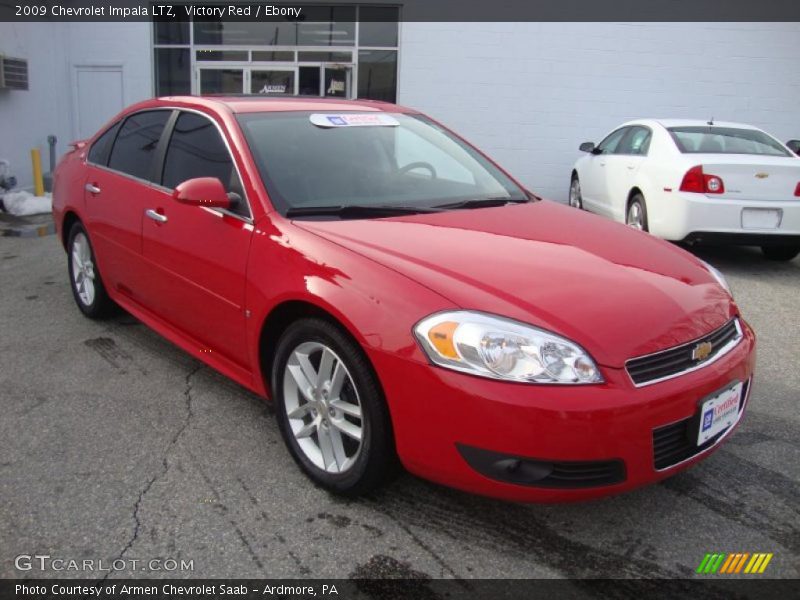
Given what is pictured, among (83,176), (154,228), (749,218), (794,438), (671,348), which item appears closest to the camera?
(671,348)

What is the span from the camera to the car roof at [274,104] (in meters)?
3.64

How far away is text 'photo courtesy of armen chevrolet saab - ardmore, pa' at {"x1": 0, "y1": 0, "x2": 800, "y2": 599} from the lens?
2.30 m

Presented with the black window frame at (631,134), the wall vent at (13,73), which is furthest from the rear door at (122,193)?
the wall vent at (13,73)

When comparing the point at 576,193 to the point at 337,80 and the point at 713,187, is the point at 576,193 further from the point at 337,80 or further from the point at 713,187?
the point at 337,80

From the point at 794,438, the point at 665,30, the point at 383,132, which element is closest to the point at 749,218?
the point at 794,438

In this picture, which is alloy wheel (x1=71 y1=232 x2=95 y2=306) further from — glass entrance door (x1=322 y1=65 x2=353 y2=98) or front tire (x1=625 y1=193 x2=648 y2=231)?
glass entrance door (x1=322 y1=65 x2=353 y2=98)

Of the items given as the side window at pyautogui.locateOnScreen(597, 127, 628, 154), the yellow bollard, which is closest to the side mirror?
the side window at pyautogui.locateOnScreen(597, 127, 628, 154)

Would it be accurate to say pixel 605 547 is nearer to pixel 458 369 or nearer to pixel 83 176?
pixel 458 369

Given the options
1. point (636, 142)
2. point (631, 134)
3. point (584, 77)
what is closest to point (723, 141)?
point (636, 142)

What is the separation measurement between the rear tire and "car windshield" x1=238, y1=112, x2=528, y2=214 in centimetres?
480

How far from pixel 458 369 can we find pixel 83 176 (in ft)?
11.6

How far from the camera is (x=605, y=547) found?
99.2 inches

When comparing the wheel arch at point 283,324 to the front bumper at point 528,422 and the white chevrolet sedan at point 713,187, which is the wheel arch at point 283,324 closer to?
the front bumper at point 528,422

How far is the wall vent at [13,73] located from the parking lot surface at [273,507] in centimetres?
844
